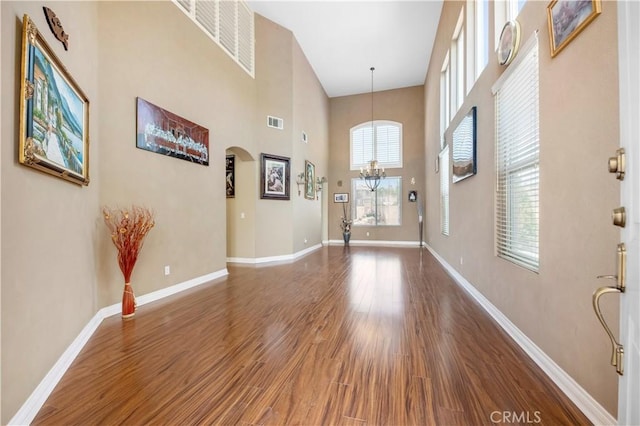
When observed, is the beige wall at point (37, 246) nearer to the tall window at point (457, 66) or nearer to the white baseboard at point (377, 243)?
the tall window at point (457, 66)

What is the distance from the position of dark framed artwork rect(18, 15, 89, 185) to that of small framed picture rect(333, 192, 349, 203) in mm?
8058

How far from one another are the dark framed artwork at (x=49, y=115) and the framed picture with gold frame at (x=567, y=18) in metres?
3.18

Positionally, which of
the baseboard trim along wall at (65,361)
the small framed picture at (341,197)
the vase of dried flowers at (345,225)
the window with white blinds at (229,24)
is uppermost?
the window with white blinds at (229,24)

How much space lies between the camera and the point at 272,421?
143 centimetres

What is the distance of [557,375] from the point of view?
173 centimetres

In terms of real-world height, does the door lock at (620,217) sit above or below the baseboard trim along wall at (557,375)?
above

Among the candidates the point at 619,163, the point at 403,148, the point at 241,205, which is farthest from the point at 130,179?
the point at 403,148

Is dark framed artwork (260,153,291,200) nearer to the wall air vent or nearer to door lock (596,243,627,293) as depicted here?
the wall air vent

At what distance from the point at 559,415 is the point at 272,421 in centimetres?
157

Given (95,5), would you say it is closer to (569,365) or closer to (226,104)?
(226,104)

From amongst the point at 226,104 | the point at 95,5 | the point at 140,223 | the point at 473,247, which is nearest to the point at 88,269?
the point at 140,223

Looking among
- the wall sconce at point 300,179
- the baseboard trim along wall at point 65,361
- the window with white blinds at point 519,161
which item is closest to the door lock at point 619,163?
the window with white blinds at point 519,161

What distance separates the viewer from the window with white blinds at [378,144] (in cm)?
967

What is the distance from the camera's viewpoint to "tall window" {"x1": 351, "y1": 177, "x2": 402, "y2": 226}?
959 centimetres
